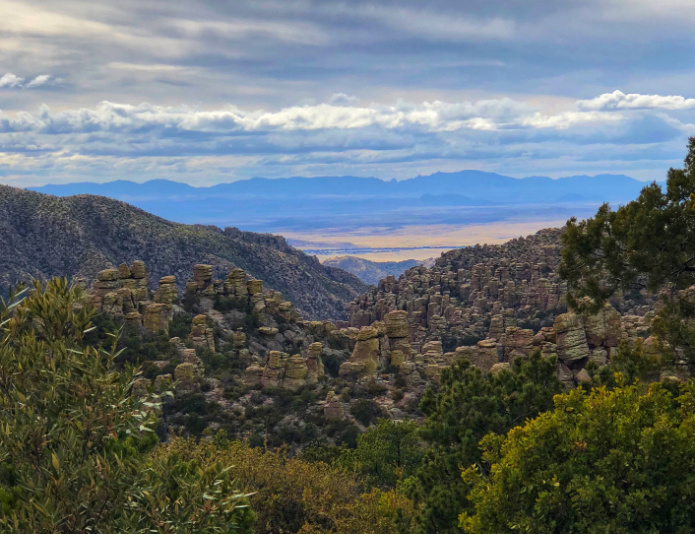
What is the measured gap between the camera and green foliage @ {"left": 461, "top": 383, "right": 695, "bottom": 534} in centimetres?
1435

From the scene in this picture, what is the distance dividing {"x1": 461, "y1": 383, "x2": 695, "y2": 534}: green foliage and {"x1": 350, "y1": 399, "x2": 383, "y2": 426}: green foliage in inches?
1280

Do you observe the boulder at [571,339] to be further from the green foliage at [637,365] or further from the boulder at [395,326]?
the green foliage at [637,365]

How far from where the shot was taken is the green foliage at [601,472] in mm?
14352

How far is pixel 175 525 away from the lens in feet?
33.2

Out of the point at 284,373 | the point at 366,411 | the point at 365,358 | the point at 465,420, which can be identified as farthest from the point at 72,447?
the point at 365,358

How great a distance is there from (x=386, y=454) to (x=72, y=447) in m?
30.4

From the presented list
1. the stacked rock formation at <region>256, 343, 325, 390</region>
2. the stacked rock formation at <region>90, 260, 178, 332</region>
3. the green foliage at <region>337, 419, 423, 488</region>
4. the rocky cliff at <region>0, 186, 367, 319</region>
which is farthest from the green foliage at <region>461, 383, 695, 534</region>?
the rocky cliff at <region>0, 186, 367, 319</region>

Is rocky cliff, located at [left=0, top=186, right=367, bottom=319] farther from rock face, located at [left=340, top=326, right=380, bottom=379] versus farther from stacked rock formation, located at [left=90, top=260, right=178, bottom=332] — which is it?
rock face, located at [left=340, top=326, right=380, bottom=379]

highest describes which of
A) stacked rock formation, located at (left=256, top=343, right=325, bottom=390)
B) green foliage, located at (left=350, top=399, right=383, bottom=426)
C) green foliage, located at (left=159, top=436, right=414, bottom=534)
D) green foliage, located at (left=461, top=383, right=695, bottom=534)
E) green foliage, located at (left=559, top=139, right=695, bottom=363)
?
green foliage, located at (left=559, top=139, right=695, bottom=363)

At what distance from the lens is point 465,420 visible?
24.8 metres

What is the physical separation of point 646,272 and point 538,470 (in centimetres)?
945

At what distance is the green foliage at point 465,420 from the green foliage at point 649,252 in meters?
3.56

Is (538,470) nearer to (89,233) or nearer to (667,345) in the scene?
(667,345)

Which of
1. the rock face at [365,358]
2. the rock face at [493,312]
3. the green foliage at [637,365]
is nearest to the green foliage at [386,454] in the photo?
the rock face at [493,312]
